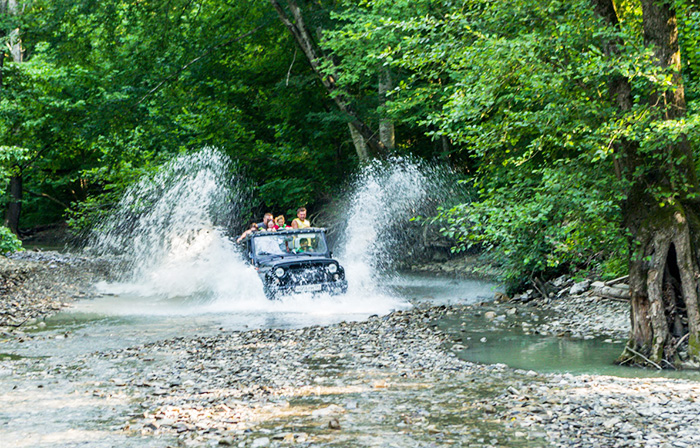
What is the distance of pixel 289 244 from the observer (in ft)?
58.0

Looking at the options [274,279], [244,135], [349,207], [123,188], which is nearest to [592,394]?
[274,279]

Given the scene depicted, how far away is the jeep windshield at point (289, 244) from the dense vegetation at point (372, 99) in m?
4.33

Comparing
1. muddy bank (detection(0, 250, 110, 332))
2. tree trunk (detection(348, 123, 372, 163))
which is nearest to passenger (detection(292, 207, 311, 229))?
muddy bank (detection(0, 250, 110, 332))

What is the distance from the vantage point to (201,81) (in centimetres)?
2964

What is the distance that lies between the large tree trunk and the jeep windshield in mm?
9327

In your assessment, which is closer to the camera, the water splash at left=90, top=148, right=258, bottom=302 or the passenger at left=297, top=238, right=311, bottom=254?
the passenger at left=297, top=238, right=311, bottom=254

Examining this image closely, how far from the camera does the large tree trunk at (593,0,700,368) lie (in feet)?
30.4

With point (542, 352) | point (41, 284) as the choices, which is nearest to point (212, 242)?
point (41, 284)

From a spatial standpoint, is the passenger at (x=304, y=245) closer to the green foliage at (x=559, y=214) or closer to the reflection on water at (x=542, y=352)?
the reflection on water at (x=542, y=352)

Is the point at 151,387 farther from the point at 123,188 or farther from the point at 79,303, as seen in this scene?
the point at 123,188

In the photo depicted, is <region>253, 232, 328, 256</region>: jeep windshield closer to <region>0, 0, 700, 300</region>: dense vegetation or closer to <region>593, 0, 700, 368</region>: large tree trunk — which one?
<region>0, 0, 700, 300</region>: dense vegetation

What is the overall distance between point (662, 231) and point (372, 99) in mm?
16329

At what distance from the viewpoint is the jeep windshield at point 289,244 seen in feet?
57.5

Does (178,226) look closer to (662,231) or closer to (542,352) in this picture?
(542,352)
